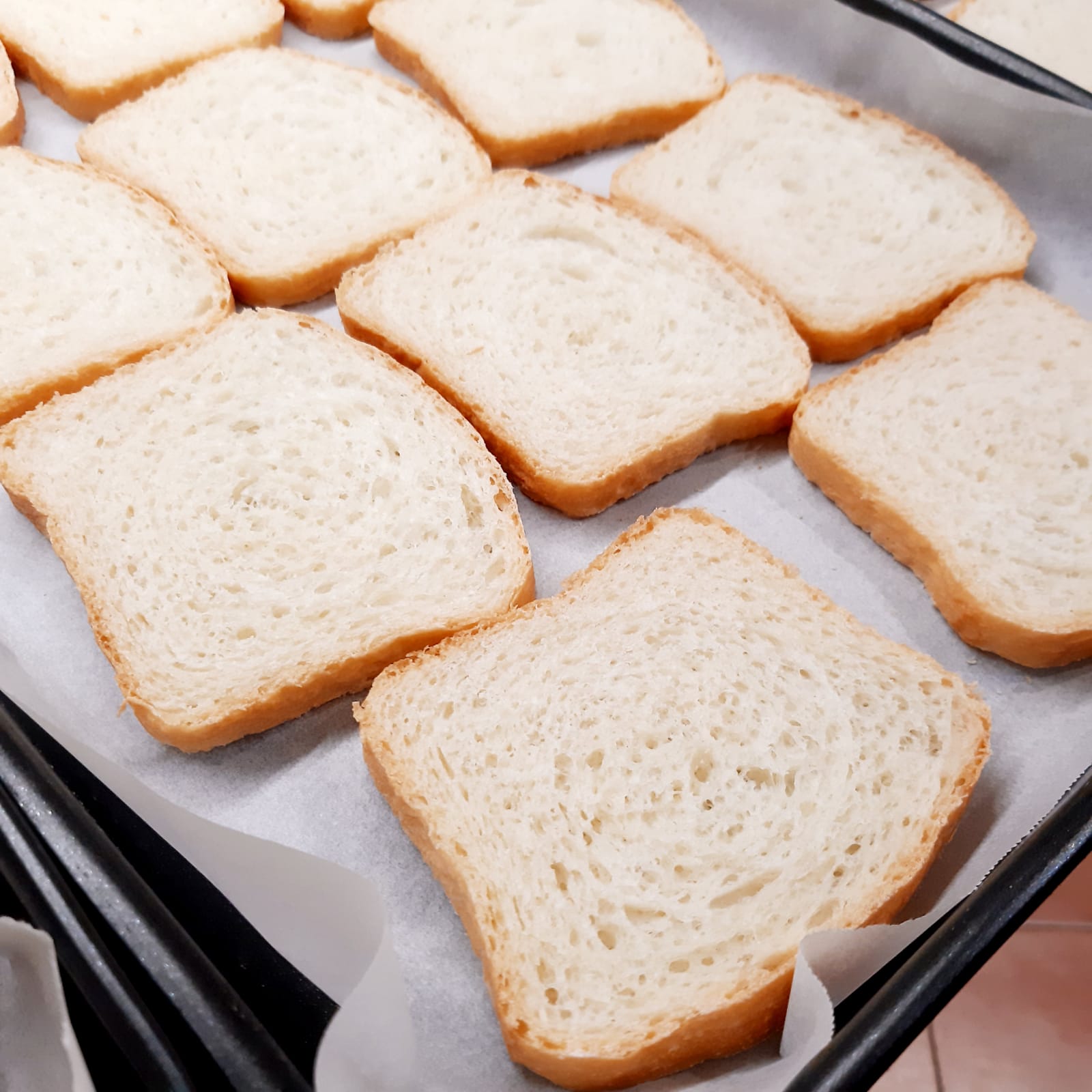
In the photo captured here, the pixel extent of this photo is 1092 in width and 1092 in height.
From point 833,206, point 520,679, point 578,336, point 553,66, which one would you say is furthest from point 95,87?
point 520,679

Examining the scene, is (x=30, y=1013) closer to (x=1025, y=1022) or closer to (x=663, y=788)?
(x=663, y=788)

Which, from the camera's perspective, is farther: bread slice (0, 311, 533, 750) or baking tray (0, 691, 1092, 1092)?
bread slice (0, 311, 533, 750)

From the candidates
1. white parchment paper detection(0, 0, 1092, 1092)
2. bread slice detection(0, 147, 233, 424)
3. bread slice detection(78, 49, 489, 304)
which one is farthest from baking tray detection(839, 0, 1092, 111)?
bread slice detection(0, 147, 233, 424)

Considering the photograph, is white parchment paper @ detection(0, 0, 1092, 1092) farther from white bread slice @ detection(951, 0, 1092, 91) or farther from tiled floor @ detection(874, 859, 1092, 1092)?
tiled floor @ detection(874, 859, 1092, 1092)

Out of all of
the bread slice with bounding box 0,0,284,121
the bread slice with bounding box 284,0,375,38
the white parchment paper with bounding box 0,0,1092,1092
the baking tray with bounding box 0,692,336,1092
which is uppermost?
the bread slice with bounding box 284,0,375,38

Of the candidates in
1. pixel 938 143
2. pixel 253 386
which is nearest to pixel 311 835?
pixel 253 386

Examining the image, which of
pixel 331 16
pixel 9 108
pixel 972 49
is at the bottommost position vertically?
pixel 9 108

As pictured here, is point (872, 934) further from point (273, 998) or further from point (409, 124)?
point (409, 124)
